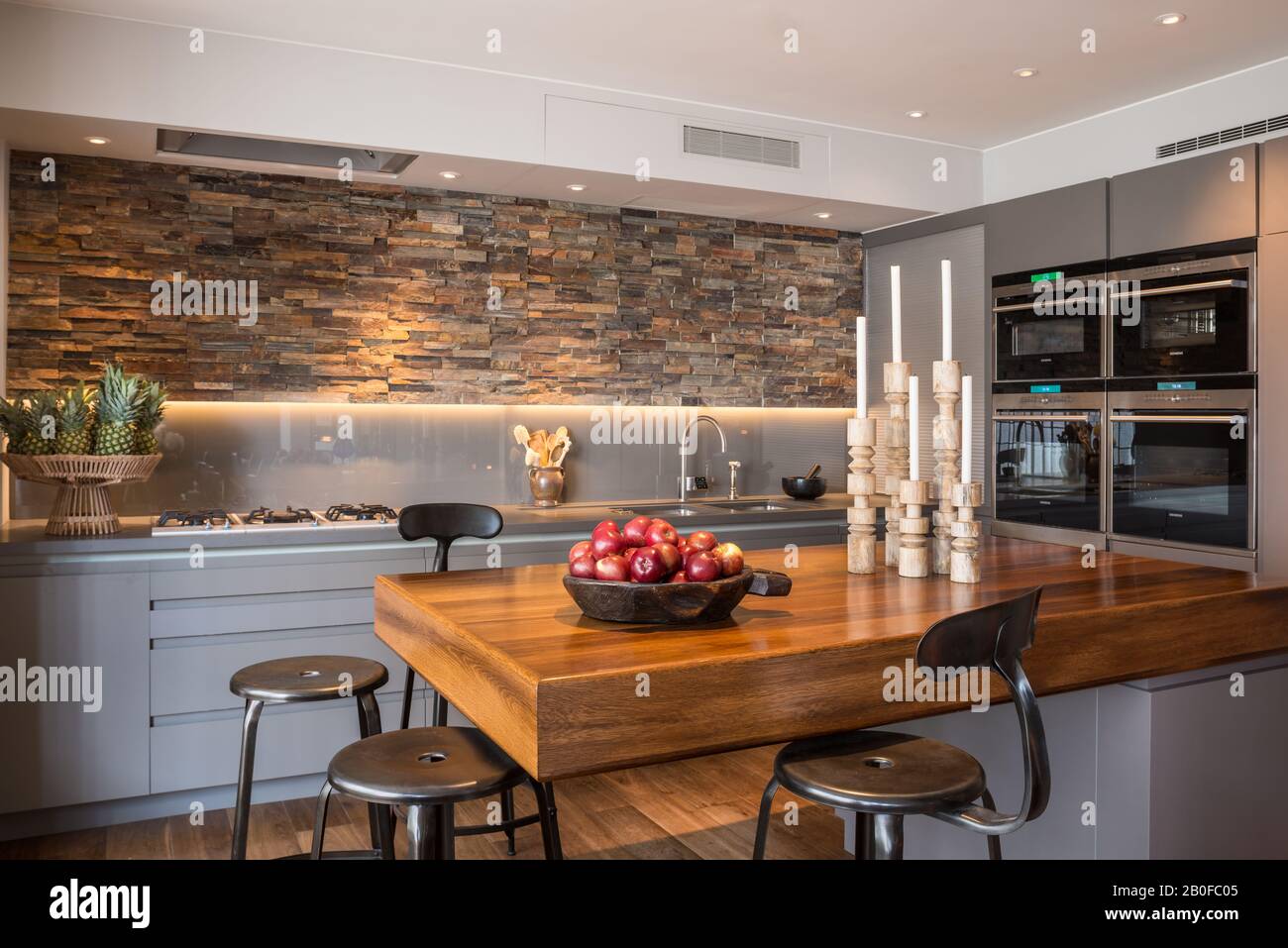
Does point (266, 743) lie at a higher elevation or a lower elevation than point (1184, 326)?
lower

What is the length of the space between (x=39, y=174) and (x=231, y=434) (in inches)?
46.3

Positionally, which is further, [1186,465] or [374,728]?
[1186,465]

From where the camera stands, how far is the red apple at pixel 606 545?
2.11 meters

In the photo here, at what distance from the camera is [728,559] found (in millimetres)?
2117

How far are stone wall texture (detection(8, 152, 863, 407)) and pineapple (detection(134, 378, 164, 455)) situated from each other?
41 centimetres

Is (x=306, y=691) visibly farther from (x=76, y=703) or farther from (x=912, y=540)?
(x=912, y=540)

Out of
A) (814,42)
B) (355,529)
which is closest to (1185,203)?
(814,42)

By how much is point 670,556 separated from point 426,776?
0.62m

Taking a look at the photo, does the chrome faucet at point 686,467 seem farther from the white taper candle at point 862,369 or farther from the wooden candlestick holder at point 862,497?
the white taper candle at point 862,369

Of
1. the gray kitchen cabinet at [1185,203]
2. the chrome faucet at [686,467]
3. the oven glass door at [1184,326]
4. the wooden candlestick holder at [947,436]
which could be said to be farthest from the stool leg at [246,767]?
the gray kitchen cabinet at [1185,203]

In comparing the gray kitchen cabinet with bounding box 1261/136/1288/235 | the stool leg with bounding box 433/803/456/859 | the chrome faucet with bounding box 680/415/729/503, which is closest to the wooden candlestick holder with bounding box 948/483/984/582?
the stool leg with bounding box 433/803/456/859

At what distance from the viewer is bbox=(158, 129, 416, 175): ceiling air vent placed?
3908 mm

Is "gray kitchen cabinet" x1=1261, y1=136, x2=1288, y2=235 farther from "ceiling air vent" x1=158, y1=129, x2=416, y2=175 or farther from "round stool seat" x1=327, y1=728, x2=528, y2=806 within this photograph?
"round stool seat" x1=327, y1=728, x2=528, y2=806
